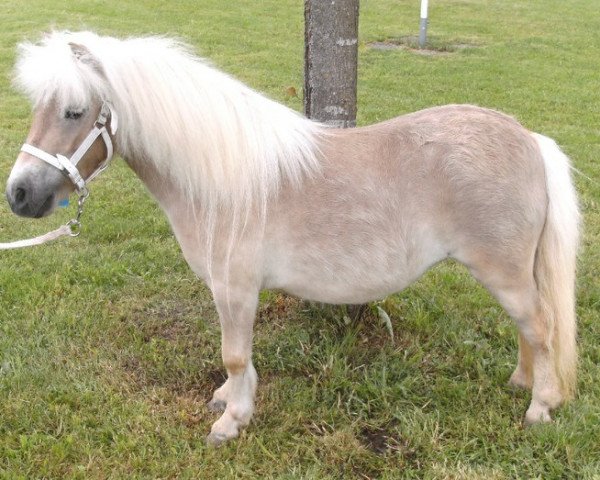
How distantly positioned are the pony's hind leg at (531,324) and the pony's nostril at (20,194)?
1.81 m

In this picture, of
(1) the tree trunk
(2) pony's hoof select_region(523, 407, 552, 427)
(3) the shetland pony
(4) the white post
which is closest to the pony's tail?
(3) the shetland pony

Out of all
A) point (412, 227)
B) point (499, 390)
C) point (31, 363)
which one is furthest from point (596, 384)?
point (31, 363)

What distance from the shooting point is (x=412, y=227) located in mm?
2488

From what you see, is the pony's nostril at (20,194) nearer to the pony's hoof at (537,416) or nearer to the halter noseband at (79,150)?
the halter noseband at (79,150)

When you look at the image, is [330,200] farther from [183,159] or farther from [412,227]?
[183,159]

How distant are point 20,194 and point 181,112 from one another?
0.66 metres

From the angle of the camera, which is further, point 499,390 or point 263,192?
point 499,390

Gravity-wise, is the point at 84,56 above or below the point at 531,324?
above

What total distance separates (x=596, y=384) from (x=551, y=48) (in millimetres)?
11204

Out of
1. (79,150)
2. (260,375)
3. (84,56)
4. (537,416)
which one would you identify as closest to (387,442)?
(537,416)

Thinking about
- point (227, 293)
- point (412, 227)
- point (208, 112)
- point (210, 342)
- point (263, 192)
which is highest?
point (208, 112)

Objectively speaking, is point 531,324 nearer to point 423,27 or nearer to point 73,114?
point 73,114

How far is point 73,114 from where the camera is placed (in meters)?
2.19

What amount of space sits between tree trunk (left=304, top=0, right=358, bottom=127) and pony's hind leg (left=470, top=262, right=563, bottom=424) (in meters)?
1.34
